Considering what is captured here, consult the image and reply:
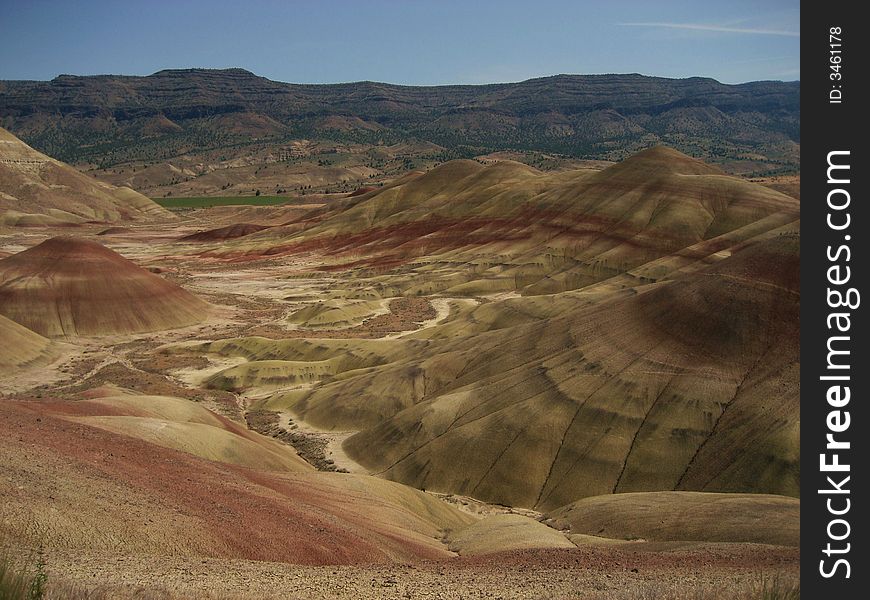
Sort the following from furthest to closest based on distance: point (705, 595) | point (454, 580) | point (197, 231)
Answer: point (197, 231) → point (454, 580) → point (705, 595)

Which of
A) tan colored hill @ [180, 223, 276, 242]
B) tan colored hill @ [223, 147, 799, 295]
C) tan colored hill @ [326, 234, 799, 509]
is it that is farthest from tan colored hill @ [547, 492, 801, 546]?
tan colored hill @ [180, 223, 276, 242]

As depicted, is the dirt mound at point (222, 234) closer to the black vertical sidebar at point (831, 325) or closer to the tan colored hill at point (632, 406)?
the tan colored hill at point (632, 406)

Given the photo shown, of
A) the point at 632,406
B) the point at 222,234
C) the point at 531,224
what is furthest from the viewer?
the point at 222,234

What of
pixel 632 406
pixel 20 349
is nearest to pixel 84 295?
pixel 20 349

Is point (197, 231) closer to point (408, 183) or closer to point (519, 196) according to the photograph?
point (408, 183)

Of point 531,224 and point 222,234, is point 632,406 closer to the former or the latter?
point 531,224

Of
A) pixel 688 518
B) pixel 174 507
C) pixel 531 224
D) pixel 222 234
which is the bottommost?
pixel 688 518

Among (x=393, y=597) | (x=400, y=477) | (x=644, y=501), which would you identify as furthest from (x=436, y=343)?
(x=393, y=597)
